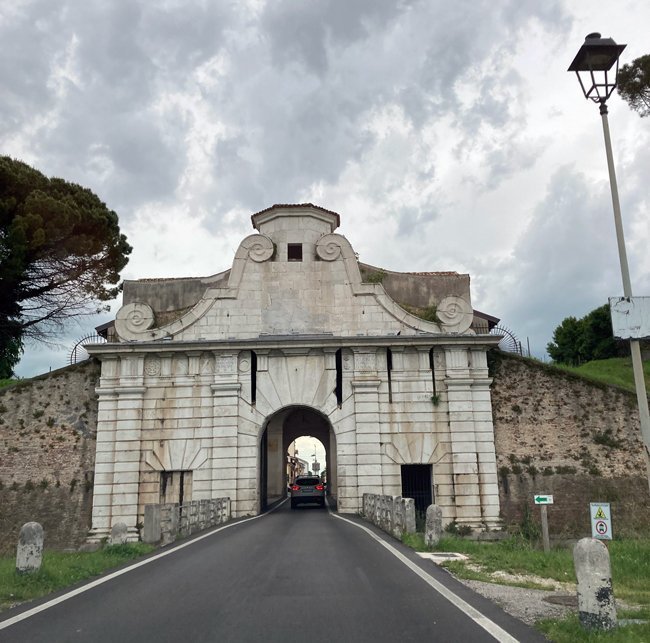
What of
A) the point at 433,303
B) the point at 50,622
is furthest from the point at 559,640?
the point at 433,303

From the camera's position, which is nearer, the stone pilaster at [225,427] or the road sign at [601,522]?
the road sign at [601,522]

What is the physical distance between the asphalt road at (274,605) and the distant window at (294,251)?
620 inches

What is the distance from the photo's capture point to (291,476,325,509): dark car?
28.2 meters

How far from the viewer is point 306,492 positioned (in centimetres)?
2827

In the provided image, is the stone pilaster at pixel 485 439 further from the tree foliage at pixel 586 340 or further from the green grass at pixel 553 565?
the tree foliage at pixel 586 340

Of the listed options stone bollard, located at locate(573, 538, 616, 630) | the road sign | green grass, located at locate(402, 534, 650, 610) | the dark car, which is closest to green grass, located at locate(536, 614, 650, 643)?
stone bollard, located at locate(573, 538, 616, 630)

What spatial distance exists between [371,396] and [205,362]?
21.0ft

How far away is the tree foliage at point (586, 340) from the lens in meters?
45.3

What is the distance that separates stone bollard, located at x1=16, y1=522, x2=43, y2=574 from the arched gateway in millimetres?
13574

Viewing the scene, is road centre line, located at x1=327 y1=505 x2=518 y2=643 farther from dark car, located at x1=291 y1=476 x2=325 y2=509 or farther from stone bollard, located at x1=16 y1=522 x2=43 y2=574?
dark car, located at x1=291 y1=476 x2=325 y2=509

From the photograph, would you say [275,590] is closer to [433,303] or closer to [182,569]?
[182,569]

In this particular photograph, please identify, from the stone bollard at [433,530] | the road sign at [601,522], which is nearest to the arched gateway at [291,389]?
the stone bollard at [433,530]

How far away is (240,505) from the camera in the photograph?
869 inches

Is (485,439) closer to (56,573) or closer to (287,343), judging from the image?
(287,343)
